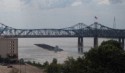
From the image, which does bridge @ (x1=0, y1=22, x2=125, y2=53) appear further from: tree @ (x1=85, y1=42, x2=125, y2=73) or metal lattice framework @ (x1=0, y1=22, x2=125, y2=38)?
tree @ (x1=85, y1=42, x2=125, y2=73)

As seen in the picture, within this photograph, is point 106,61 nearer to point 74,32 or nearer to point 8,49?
point 8,49

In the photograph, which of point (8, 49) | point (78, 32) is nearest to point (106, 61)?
point (8, 49)

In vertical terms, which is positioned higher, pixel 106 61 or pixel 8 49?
pixel 106 61

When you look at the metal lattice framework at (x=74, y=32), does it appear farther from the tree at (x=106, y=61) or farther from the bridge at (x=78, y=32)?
the tree at (x=106, y=61)

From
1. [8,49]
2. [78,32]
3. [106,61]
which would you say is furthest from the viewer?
[78,32]

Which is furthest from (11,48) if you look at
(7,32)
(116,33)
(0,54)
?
(116,33)

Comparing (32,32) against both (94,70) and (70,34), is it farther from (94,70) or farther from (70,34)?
(94,70)

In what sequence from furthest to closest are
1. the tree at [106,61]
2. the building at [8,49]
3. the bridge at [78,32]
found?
the bridge at [78,32] → the building at [8,49] → the tree at [106,61]

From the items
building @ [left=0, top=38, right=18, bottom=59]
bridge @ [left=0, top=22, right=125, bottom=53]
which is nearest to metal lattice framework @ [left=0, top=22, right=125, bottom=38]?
bridge @ [left=0, top=22, right=125, bottom=53]

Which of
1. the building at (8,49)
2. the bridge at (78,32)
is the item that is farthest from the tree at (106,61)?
the bridge at (78,32)
